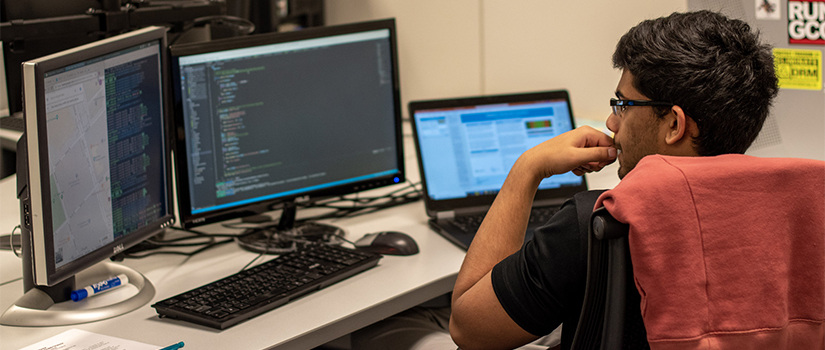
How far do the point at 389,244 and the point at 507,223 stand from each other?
0.45 meters

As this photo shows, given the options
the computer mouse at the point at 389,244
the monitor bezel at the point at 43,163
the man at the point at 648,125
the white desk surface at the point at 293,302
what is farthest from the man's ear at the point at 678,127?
the monitor bezel at the point at 43,163

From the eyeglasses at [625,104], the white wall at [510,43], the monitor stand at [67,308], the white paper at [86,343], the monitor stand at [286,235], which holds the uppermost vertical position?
the white wall at [510,43]

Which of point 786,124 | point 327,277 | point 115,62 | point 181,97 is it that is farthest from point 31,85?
point 786,124

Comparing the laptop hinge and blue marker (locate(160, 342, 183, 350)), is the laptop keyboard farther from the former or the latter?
blue marker (locate(160, 342, 183, 350))

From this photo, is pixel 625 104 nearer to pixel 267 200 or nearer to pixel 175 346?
pixel 175 346

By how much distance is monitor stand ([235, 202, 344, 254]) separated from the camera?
1660 millimetres

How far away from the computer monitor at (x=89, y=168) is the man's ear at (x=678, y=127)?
918 millimetres

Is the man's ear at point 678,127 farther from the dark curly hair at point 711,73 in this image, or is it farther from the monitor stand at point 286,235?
the monitor stand at point 286,235

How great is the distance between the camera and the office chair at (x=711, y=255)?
87 cm

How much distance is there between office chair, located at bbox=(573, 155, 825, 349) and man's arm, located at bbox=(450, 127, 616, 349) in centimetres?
20

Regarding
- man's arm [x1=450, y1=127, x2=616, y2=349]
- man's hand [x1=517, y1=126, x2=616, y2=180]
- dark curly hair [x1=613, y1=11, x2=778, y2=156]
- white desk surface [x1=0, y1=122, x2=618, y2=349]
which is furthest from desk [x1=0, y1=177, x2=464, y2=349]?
dark curly hair [x1=613, y1=11, x2=778, y2=156]

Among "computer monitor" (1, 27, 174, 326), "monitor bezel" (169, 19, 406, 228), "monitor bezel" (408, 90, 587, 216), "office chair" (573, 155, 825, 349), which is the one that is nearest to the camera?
"office chair" (573, 155, 825, 349)

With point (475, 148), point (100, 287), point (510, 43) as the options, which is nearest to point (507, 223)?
point (475, 148)

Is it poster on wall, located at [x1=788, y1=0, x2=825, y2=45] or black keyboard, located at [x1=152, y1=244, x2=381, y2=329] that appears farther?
poster on wall, located at [x1=788, y1=0, x2=825, y2=45]
